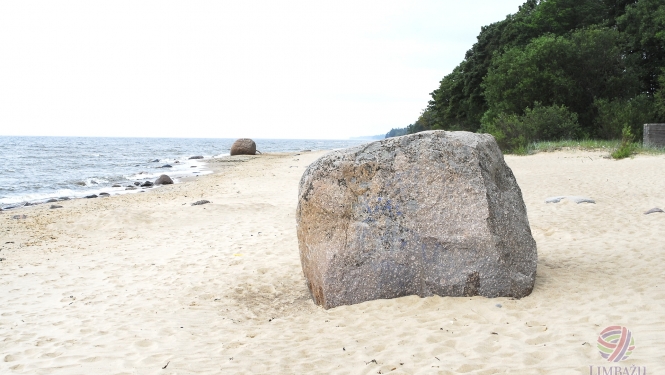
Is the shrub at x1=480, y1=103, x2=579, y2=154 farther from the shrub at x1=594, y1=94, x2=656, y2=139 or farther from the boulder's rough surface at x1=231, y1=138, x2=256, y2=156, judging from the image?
the boulder's rough surface at x1=231, y1=138, x2=256, y2=156

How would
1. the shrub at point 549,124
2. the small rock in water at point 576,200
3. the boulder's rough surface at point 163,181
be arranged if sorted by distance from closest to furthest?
the small rock in water at point 576,200 < the boulder's rough surface at point 163,181 < the shrub at point 549,124

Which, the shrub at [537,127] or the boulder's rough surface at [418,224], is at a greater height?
the shrub at [537,127]

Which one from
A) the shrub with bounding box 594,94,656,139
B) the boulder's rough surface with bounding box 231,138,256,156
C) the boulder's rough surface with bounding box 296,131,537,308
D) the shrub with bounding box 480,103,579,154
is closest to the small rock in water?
the boulder's rough surface with bounding box 296,131,537,308

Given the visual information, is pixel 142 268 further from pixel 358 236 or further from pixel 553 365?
pixel 553 365

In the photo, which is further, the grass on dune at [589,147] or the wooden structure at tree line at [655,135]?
the wooden structure at tree line at [655,135]

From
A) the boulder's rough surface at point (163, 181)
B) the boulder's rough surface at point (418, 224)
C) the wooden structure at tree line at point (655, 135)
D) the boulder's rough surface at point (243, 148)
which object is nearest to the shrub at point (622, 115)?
the wooden structure at tree line at point (655, 135)

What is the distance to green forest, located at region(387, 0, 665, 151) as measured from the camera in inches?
1147

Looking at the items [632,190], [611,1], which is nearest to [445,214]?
[632,190]

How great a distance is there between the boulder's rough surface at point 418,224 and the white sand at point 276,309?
247 mm

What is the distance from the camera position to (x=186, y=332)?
5367 mm

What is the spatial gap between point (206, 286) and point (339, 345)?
10.2 ft

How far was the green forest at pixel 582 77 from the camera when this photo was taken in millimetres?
29125

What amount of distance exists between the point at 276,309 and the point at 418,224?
6.90 feet

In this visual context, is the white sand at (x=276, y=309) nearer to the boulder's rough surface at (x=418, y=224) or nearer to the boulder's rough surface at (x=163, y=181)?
the boulder's rough surface at (x=418, y=224)
